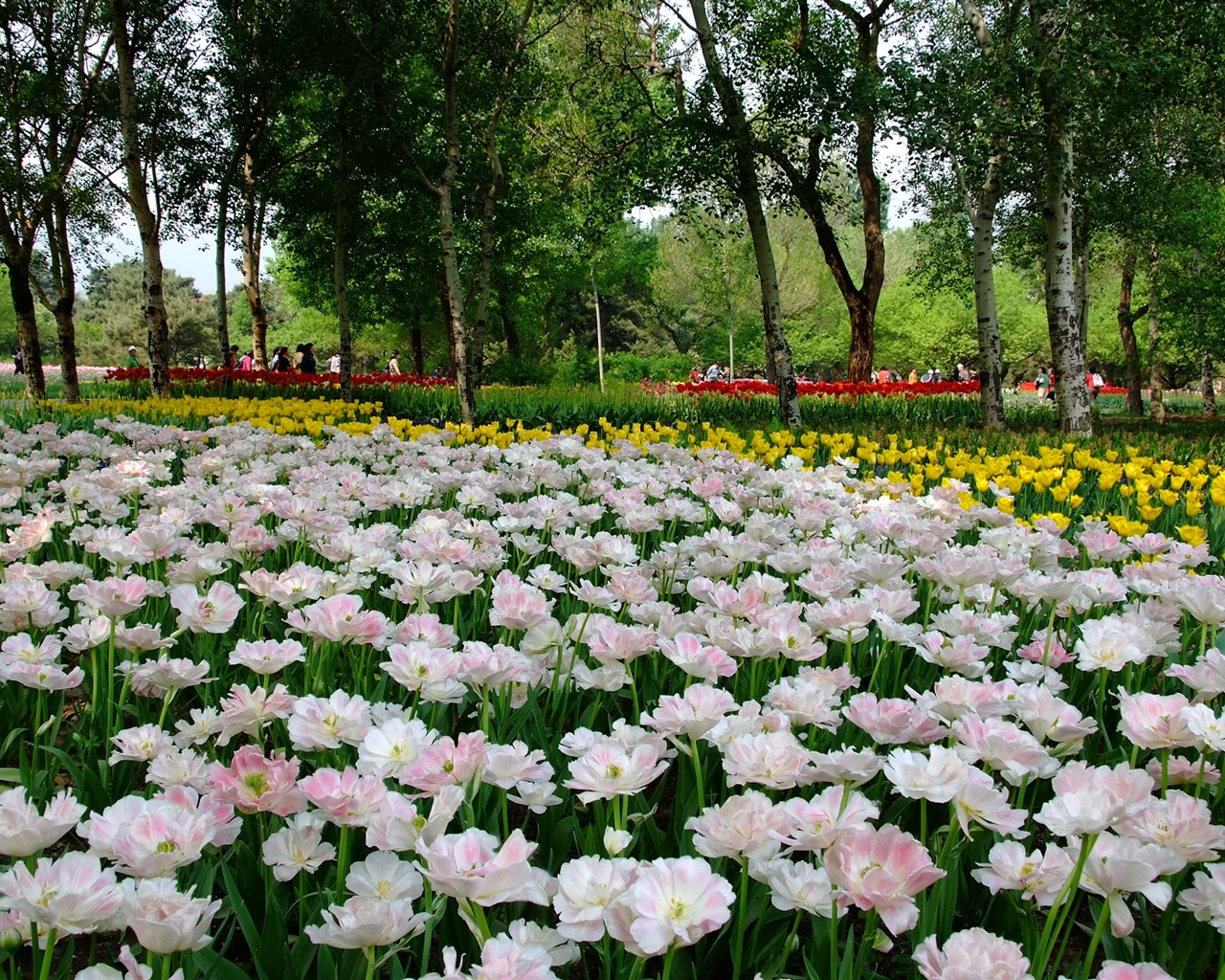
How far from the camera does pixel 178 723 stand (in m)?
1.46

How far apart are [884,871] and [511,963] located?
42 centimetres

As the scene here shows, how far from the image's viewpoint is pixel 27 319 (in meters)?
11.9

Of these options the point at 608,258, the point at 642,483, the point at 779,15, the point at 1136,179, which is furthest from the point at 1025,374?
the point at 642,483

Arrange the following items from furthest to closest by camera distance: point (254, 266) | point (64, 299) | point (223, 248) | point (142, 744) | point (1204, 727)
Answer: point (254, 266) < point (223, 248) < point (64, 299) < point (142, 744) < point (1204, 727)

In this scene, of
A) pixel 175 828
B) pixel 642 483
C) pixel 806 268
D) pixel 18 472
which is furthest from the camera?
pixel 806 268

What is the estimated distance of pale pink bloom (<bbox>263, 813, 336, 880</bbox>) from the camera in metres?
1.17

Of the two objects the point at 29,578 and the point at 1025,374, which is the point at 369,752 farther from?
the point at 1025,374

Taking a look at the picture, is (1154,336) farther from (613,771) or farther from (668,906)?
(668,906)

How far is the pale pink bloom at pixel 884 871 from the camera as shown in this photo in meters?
0.91

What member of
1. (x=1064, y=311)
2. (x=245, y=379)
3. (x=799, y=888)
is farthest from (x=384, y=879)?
(x=245, y=379)

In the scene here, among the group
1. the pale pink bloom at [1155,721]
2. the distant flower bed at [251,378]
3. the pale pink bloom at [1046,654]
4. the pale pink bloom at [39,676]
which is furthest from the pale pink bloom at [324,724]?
the distant flower bed at [251,378]

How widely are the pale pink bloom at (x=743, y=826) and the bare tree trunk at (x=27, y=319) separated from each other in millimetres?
12714

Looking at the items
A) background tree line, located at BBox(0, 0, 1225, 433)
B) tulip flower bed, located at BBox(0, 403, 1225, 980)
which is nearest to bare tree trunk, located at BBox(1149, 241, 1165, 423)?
background tree line, located at BBox(0, 0, 1225, 433)

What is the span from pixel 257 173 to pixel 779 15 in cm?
1044
